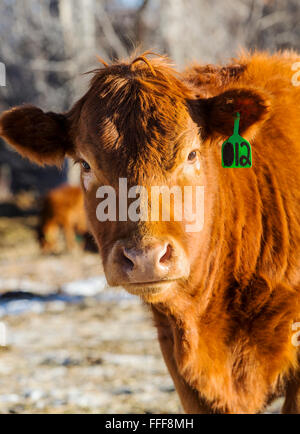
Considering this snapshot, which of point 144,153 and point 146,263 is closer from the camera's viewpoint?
point 146,263

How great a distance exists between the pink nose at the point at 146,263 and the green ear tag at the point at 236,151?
699 millimetres

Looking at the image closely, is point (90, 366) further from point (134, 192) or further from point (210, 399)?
point (134, 192)

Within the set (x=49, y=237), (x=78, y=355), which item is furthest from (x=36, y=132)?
(x=49, y=237)

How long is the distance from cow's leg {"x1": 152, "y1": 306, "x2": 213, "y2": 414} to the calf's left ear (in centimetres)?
110

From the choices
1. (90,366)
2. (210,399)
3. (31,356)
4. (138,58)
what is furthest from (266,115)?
(31,356)

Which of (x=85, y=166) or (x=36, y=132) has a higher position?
(x=36, y=132)

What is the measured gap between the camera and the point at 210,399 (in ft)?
9.47

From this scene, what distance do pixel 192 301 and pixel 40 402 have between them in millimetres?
1875

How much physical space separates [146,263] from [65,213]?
513 inches

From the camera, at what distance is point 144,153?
2494mm

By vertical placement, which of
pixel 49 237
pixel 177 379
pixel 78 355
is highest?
pixel 49 237

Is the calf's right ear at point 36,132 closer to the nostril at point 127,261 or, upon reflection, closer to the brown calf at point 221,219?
the brown calf at point 221,219

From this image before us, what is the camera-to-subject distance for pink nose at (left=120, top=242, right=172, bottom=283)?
2236mm

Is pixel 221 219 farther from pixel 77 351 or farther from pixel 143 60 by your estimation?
pixel 77 351
